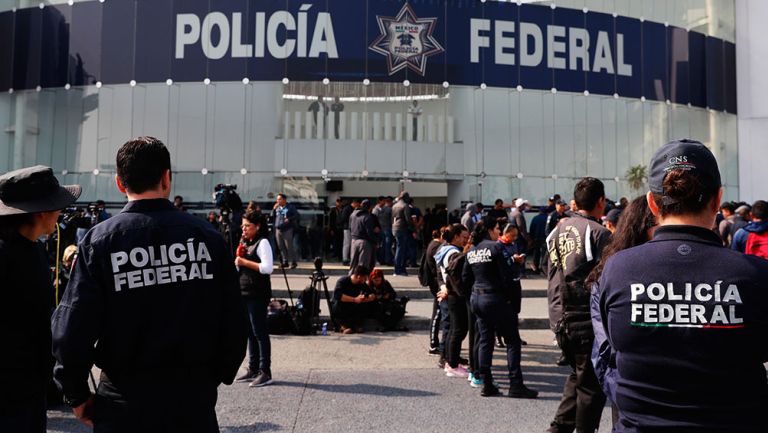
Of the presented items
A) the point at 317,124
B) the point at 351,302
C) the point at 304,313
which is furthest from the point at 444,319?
the point at 317,124

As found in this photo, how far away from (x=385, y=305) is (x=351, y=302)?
0.54 m

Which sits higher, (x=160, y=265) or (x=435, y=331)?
(x=160, y=265)

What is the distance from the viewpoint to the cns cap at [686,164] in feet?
6.57

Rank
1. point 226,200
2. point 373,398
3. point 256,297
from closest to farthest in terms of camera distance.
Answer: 1. point 373,398
2. point 256,297
3. point 226,200

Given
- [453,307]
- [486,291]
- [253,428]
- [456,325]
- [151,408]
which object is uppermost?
[486,291]

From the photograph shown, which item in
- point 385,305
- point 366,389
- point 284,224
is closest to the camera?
point 366,389

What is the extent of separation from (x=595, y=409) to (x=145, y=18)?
55.9 ft

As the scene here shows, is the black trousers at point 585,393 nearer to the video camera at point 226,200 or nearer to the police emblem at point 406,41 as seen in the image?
the video camera at point 226,200

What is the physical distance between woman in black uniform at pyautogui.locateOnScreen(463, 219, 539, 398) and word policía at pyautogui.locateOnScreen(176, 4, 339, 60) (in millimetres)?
12060

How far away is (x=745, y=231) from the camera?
844cm

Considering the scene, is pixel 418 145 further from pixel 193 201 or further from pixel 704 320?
pixel 704 320

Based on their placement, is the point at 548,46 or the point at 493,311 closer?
the point at 493,311

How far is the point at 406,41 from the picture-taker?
17.0 metres

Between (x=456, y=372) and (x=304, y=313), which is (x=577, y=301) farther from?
(x=304, y=313)
